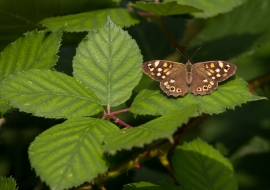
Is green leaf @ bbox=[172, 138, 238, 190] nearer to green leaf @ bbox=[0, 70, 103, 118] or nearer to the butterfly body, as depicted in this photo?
the butterfly body

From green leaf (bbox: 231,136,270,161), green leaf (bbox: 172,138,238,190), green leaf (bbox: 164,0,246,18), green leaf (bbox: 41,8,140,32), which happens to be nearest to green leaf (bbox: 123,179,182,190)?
green leaf (bbox: 172,138,238,190)

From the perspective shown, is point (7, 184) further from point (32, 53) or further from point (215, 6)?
point (215, 6)

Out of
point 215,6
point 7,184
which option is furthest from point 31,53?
point 215,6

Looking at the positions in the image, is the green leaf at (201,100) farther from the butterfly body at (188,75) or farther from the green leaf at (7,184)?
the green leaf at (7,184)

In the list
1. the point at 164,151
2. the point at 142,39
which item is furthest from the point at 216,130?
the point at 164,151

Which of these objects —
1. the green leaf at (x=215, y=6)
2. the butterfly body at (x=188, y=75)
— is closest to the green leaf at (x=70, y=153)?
the butterfly body at (x=188, y=75)

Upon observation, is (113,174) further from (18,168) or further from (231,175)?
(18,168)
